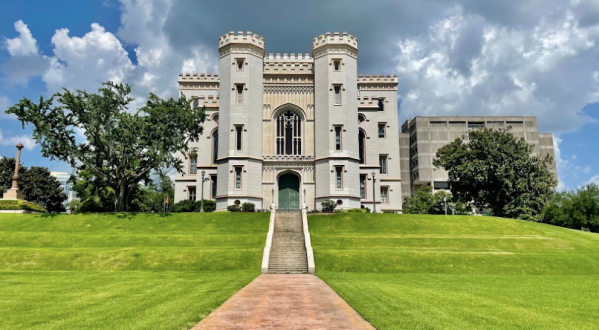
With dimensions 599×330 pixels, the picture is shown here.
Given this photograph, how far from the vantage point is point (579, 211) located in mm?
58406

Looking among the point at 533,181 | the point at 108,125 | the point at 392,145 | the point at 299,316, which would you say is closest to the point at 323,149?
the point at 392,145

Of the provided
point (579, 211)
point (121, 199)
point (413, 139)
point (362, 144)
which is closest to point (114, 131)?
point (121, 199)

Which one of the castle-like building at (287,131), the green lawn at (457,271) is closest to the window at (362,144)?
the castle-like building at (287,131)

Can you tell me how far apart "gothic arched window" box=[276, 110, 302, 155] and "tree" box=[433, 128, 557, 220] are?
19.7m

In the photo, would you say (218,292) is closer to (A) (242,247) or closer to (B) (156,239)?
(A) (242,247)

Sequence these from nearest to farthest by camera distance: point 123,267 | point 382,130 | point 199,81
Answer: point 123,267 < point 382,130 < point 199,81

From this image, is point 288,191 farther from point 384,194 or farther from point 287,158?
point 384,194

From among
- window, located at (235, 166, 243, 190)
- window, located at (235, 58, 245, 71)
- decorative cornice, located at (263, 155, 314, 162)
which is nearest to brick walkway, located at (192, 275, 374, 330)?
window, located at (235, 166, 243, 190)

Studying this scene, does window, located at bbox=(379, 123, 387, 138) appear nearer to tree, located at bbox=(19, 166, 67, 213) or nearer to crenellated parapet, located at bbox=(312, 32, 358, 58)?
crenellated parapet, located at bbox=(312, 32, 358, 58)

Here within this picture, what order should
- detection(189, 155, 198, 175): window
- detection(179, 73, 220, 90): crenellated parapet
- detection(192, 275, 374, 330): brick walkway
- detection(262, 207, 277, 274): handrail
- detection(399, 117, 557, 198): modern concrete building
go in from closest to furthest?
detection(192, 275, 374, 330): brick walkway → detection(262, 207, 277, 274): handrail → detection(189, 155, 198, 175): window → detection(179, 73, 220, 90): crenellated parapet → detection(399, 117, 557, 198): modern concrete building

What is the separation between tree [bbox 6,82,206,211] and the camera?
1463 inches

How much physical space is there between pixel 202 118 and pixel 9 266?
21.5 m

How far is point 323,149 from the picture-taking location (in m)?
42.9

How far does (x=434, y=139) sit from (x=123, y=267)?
83389 mm
